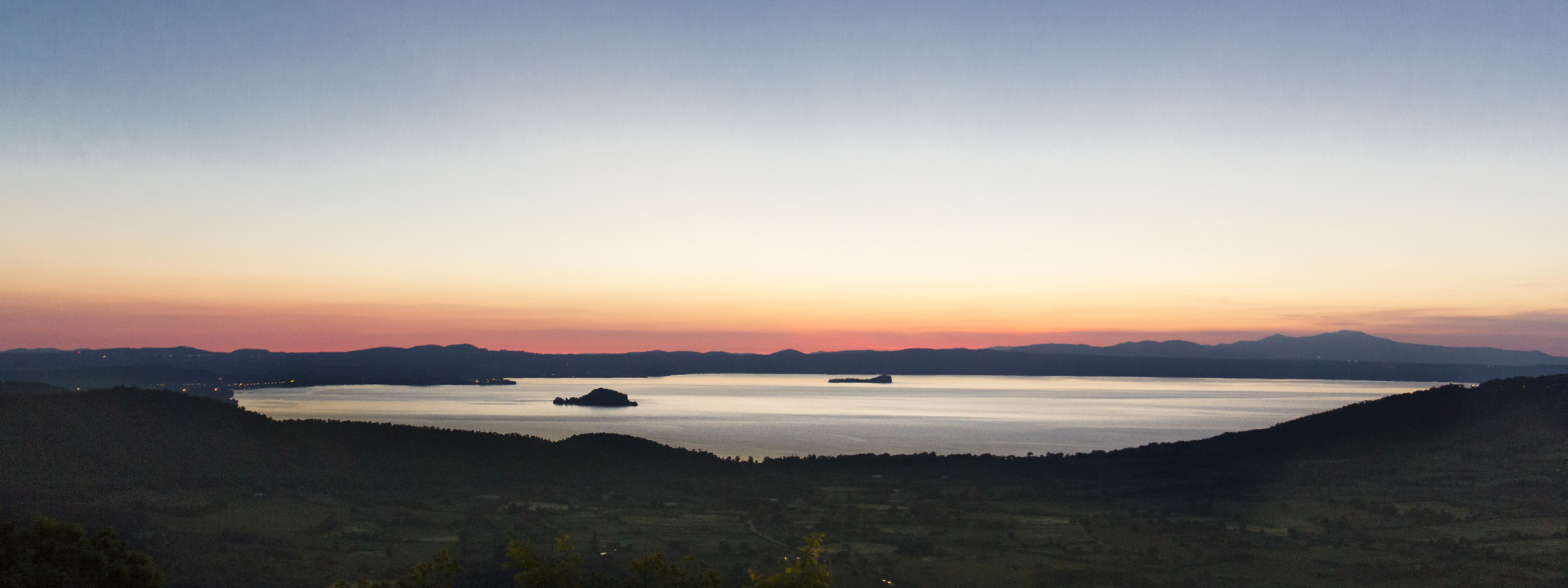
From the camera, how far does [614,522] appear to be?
3969 centimetres

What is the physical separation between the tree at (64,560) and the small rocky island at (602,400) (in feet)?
553

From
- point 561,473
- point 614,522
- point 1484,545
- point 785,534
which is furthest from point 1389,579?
point 561,473

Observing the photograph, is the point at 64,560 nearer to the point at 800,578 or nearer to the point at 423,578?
the point at 423,578

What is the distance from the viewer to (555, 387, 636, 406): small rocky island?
181m

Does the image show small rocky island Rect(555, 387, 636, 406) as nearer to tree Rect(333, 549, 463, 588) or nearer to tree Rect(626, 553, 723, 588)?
tree Rect(626, 553, 723, 588)

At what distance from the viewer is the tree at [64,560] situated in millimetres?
12289

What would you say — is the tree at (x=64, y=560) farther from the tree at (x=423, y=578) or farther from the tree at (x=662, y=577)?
the tree at (x=662, y=577)

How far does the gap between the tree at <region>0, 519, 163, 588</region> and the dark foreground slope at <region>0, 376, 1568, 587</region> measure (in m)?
14.4

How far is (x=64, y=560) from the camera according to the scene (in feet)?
→ 41.4

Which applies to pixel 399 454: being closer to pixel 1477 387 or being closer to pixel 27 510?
pixel 27 510

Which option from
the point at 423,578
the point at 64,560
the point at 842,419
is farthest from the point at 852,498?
the point at 842,419

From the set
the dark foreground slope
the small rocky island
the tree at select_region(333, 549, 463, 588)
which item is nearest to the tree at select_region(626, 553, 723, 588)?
the tree at select_region(333, 549, 463, 588)

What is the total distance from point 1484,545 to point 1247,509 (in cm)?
1040

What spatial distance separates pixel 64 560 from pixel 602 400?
17159 cm
